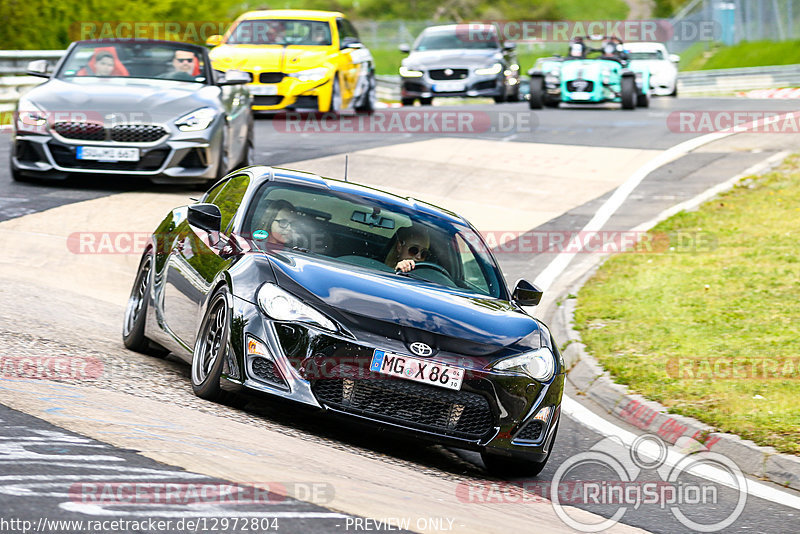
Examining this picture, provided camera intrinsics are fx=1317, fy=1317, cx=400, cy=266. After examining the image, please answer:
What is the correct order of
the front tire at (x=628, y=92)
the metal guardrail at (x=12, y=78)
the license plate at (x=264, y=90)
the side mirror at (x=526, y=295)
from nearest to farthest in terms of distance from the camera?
the side mirror at (x=526, y=295), the license plate at (x=264, y=90), the metal guardrail at (x=12, y=78), the front tire at (x=628, y=92)

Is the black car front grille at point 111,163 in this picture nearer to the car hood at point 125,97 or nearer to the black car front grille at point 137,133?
the black car front grille at point 137,133

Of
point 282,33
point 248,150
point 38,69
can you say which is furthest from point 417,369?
point 282,33

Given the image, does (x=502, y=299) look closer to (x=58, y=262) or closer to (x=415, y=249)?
(x=415, y=249)

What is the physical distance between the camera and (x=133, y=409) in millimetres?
6145

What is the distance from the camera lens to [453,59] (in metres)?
29.7

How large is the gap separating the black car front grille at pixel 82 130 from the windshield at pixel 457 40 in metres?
17.9

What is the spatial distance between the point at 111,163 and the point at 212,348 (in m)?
7.63

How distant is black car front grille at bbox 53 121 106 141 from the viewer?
45.1 ft

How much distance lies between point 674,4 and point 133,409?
287 ft

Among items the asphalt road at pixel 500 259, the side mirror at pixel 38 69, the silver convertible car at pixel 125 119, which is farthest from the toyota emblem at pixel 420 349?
the side mirror at pixel 38 69

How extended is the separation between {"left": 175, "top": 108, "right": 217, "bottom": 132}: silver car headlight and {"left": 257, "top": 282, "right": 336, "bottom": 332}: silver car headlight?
788 centimetres

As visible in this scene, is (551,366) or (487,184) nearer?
(551,366)

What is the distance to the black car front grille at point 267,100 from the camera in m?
22.0

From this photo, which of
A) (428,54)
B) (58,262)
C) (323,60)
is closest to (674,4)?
(428,54)
